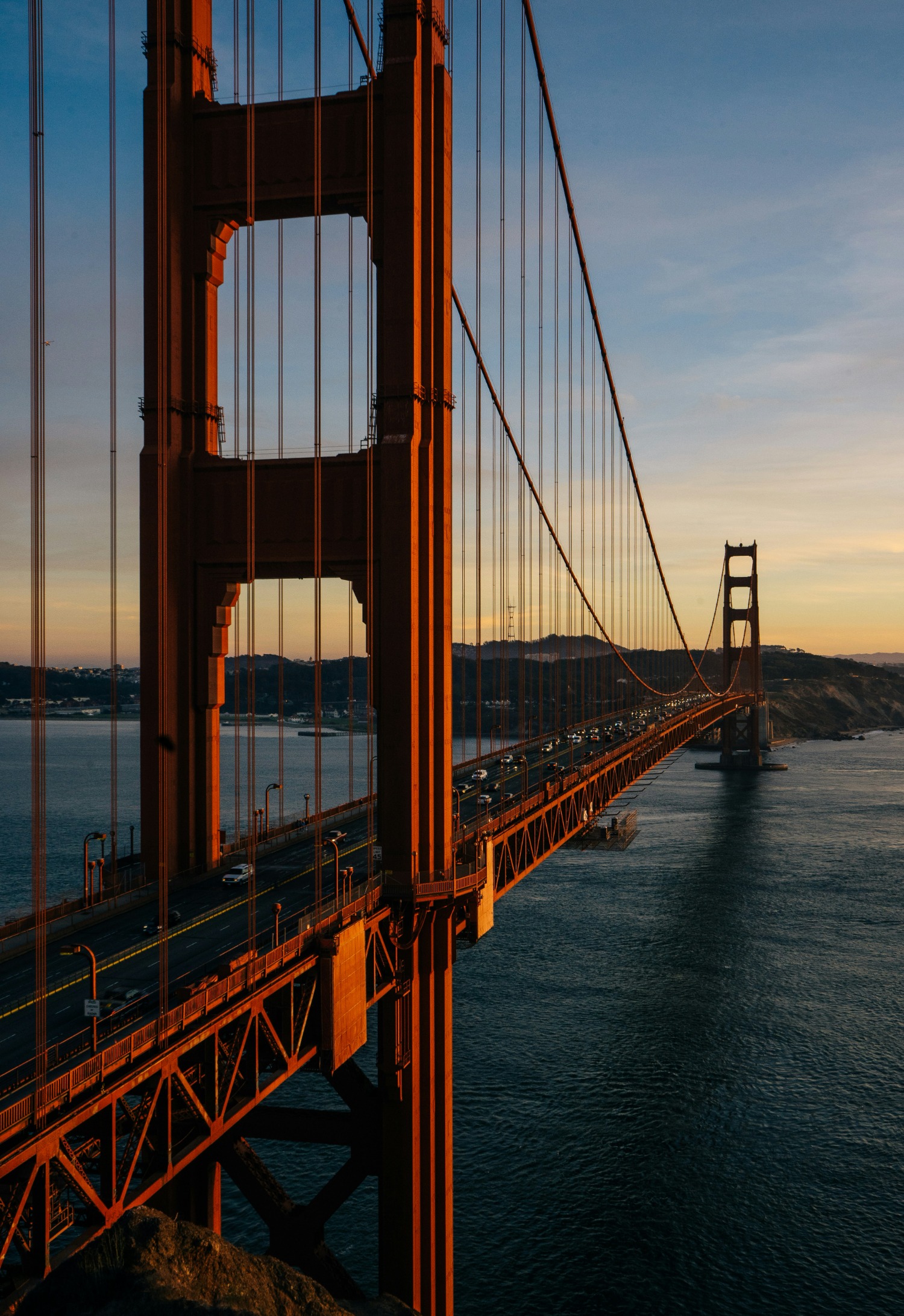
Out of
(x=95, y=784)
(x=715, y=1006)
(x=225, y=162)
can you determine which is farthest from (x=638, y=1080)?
(x=95, y=784)

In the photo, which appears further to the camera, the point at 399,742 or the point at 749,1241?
the point at 749,1241

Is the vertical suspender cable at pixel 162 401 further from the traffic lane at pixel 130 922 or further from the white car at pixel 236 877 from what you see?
the white car at pixel 236 877

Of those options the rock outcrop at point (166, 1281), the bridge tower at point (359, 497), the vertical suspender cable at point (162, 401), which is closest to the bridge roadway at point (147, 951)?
the vertical suspender cable at point (162, 401)

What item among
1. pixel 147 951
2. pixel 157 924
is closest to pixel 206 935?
pixel 157 924

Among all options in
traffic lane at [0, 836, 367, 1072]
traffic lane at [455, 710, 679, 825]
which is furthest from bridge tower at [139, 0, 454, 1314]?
traffic lane at [455, 710, 679, 825]

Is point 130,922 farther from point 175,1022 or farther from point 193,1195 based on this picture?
point 175,1022

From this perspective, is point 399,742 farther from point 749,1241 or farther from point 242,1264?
point 749,1241
